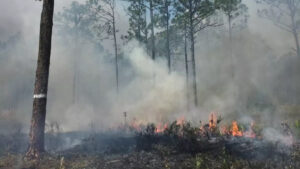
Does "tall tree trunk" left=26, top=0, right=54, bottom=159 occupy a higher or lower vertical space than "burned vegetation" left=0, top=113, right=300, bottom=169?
higher

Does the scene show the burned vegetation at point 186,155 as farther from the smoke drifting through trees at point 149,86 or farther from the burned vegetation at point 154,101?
the smoke drifting through trees at point 149,86

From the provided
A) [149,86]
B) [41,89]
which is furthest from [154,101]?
[41,89]

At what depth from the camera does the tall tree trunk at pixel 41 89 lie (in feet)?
24.0

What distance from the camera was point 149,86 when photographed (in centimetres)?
2802

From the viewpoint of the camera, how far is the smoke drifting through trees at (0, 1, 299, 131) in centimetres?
2261

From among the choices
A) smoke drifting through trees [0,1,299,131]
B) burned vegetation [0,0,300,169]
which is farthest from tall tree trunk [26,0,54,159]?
smoke drifting through trees [0,1,299,131]

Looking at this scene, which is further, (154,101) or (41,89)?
(154,101)

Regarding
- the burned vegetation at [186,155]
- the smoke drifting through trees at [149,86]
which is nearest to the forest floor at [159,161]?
the burned vegetation at [186,155]

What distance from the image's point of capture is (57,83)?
106ft

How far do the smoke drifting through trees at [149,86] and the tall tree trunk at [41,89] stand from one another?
480 inches

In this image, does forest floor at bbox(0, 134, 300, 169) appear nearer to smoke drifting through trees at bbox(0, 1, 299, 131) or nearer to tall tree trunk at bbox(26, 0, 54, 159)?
tall tree trunk at bbox(26, 0, 54, 159)

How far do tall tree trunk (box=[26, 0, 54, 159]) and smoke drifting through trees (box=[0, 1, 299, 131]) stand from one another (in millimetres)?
12204

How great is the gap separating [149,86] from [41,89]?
20587 mm

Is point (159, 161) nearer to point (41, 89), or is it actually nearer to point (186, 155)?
point (186, 155)
